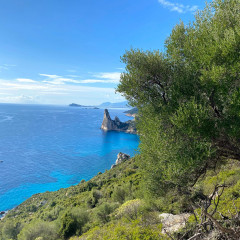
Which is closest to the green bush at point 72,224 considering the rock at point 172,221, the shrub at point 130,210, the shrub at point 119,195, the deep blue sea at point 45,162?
the shrub at point 130,210

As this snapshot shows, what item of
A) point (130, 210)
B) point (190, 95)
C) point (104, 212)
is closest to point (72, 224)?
point (104, 212)

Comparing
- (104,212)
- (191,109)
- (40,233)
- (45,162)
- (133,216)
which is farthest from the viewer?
(45,162)

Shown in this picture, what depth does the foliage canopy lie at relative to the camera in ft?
18.5

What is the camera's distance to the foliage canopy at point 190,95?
5.65 metres

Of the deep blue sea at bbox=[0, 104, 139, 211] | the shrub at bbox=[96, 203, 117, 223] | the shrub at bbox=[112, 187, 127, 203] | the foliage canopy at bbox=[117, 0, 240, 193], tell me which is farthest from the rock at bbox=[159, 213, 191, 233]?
the deep blue sea at bbox=[0, 104, 139, 211]

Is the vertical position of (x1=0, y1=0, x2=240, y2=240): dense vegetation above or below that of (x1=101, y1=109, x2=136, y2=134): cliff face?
above

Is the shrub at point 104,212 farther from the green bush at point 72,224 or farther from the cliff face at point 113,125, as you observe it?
the cliff face at point 113,125

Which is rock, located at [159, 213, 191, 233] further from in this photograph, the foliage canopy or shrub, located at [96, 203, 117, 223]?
shrub, located at [96, 203, 117, 223]

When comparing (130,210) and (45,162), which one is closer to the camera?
(130,210)

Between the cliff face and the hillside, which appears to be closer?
the hillside

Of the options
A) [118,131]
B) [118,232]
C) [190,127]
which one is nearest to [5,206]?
[118,232]

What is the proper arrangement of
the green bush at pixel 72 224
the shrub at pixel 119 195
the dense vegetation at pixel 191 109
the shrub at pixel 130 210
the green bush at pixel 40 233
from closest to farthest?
the dense vegetation at pixel 191 109 < the shrub at pixel 130 210 < the green bush at pixel 72 224 < the green bush at pixel 40 233 < the shrub at pixel 119 195

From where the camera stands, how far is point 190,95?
690cm

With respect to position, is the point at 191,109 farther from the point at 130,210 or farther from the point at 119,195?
the point at 119,195
